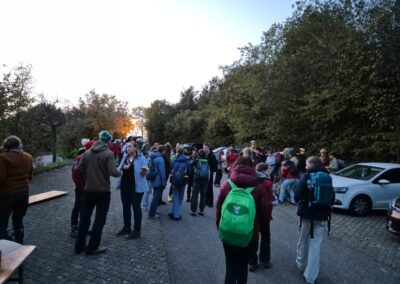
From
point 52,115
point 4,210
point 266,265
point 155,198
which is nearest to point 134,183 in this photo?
point 155,198

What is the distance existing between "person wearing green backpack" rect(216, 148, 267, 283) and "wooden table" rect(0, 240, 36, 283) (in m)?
2.31

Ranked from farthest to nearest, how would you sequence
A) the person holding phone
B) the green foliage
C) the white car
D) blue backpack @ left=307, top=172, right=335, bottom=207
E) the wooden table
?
the green foliage, the white car, the person holding phone, blue backpack @ left=307, top=172, right=335, bottom=207, the wooden table

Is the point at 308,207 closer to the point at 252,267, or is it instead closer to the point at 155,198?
the point at 252,267

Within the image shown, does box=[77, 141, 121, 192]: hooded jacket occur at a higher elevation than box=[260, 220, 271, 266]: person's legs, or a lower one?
higher

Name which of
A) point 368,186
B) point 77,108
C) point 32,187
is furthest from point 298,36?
point 77,108

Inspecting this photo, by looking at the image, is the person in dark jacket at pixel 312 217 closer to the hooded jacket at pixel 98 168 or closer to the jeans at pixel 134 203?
the hooded jacket at pixel 98 168

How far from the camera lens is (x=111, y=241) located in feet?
20.6

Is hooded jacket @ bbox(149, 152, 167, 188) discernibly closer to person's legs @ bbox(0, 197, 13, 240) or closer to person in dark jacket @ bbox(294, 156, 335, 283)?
person's legs @ bbox(0, 197, 13, 240)

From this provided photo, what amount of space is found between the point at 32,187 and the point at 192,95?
5203 cm

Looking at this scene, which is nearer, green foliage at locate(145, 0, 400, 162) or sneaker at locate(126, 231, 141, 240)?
sneaker at locate(126, 231, 141, 240)

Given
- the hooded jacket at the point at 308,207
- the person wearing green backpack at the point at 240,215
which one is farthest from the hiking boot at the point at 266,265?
the person wearing green backpack at the point at 240,215

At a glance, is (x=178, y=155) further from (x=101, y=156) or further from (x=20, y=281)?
(x=20, y=281)

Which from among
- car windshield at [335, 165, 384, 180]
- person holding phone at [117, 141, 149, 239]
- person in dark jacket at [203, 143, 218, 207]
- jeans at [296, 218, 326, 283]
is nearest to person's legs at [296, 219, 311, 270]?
jeans at [296, 218, 326, 283]

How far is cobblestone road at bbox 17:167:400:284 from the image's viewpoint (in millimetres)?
4832
